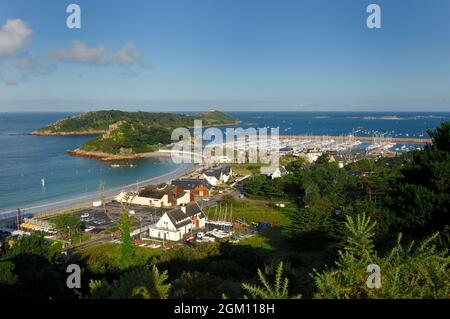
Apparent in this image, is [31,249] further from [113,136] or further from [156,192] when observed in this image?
[113,136]

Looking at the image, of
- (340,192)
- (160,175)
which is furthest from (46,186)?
(340,192)

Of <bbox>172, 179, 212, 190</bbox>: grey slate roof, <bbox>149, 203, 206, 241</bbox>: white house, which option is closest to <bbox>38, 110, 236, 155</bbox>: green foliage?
<bbox>172, 179, 212, 190</bbox>: grey slate roof

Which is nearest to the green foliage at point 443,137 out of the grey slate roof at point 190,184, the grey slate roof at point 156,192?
the grey slate roof at point 156,192

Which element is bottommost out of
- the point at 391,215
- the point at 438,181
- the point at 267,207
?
the point at 267,207

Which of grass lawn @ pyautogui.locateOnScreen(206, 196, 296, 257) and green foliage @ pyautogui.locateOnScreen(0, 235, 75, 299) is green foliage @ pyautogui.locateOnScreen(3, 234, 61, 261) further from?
grass lawn @ pyautogui.locateOnScreen(206, 196, 296, 257)

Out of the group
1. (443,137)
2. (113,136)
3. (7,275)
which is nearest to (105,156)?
(113,136)
